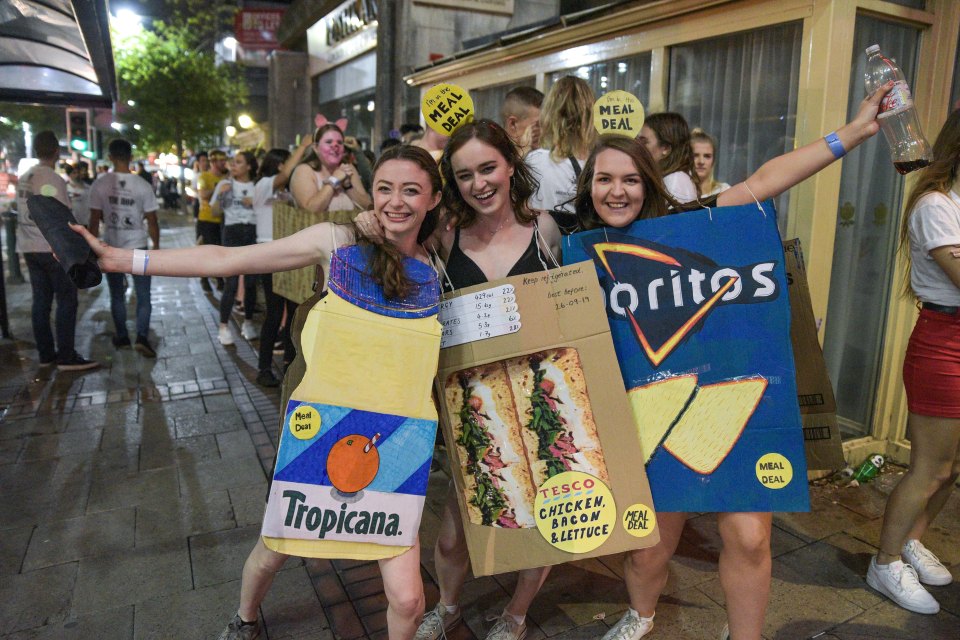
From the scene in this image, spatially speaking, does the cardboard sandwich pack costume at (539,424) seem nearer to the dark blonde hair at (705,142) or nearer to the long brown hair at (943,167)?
the long brown hair at (943,167)

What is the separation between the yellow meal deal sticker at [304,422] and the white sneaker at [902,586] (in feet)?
8.55

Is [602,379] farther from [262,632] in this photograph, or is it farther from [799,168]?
[262,632]

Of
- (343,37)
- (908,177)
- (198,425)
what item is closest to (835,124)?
(908,177)

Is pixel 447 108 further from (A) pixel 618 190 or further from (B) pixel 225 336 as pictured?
(B) pixel 225 336

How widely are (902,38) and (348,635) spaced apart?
451 cm

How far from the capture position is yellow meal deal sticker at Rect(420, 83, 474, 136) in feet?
8.64

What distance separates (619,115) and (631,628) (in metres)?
2.17

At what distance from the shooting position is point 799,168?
7.64ft

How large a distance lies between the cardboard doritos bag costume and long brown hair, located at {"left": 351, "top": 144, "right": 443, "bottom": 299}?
0.09ft

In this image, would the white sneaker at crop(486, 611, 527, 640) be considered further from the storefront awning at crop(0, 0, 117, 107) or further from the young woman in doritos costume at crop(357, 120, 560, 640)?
the storefront awning at crop(0, 0, 117, 107)

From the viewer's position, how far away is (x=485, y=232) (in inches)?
97.7

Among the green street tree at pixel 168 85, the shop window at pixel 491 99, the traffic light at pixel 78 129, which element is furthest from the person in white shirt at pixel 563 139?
the green street tree at pixel 168 85

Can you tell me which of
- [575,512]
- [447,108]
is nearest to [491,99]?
[447,108]

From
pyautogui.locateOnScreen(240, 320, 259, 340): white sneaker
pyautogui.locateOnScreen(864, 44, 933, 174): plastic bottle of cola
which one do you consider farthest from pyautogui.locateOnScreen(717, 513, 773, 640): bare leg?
pyautogui.locateOnScreen(240, 320, 259, 340): white sneaker
